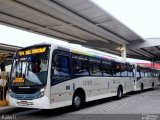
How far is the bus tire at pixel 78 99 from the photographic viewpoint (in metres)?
12.8

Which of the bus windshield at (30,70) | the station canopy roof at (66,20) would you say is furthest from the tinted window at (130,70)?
the bus windshield at (30,70)

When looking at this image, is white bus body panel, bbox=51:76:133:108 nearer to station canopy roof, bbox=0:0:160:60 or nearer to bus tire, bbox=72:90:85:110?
bus tire, bbox=72:90:85:110

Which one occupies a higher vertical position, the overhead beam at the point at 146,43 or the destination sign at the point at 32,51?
the overhead beam at the point at 146,43

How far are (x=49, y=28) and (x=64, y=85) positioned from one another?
14.3 meters

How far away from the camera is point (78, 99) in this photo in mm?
13195

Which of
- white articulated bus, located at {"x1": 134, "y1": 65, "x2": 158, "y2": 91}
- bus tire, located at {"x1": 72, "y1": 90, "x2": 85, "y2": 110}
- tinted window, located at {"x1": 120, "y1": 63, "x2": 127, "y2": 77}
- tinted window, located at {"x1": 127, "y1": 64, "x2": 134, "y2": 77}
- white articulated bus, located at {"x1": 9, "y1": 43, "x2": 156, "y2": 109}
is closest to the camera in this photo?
white articulated bus, located at {"x1": 9, "y1": 43, "x2": 156, "y2": 109}

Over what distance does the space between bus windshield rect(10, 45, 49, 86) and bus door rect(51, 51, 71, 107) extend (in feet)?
1.28

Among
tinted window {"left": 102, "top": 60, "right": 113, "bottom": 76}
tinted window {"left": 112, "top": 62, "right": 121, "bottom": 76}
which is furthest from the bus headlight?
tinted window {"left": 112, "top": 62, "right": 121, "bottom": 76}

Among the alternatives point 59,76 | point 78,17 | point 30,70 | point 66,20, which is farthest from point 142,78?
point 30,70

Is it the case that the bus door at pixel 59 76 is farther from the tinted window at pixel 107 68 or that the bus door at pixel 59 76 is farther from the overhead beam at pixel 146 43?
the overhead beam at pixel 146 43

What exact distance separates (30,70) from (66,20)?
11937mm

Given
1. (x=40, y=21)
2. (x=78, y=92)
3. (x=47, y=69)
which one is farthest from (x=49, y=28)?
(x=47, y=69)

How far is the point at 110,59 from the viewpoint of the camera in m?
17.9

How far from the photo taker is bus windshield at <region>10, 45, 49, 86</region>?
11.1 metres
